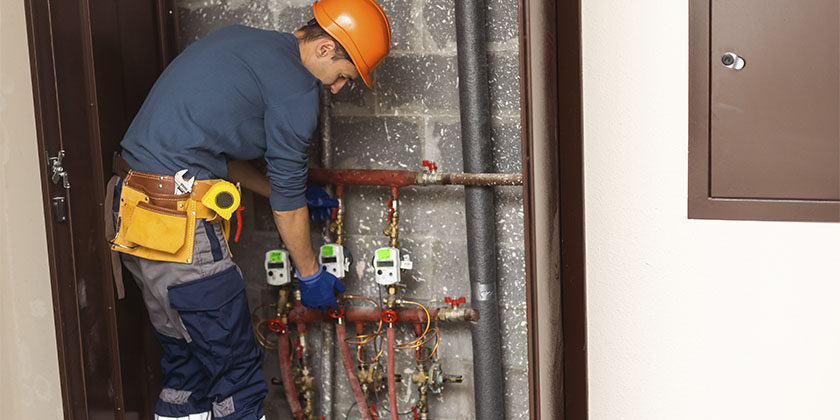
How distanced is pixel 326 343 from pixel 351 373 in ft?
0.41

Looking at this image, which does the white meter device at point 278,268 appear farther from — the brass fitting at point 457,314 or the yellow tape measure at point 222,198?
the brass fitting at point 457,314

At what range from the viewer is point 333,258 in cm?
229

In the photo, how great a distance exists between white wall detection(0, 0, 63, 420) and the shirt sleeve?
1.98ft

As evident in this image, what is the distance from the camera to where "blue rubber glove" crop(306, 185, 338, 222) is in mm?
2283

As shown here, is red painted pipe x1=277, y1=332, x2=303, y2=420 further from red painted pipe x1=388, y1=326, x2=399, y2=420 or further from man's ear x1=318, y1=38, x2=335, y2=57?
man's ear x1=318, y1=38, x2=335, y2=57

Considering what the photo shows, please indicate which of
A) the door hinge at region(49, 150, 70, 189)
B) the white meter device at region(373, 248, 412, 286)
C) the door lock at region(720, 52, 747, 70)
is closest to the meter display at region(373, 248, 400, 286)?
the white meter device at region(373, 248, 412, 286)

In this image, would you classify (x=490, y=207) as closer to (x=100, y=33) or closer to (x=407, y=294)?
(x=407, y=294)

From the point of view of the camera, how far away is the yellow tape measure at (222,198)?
199 cm

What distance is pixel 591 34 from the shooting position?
78.8 inches

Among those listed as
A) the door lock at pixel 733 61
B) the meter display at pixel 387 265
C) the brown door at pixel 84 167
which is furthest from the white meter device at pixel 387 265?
the door lock at pixel 733 61

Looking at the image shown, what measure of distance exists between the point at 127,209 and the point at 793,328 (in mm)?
1684

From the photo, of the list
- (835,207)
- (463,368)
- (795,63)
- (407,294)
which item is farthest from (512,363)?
(795,63)

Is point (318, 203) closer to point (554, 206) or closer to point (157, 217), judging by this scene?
point (157, 217)

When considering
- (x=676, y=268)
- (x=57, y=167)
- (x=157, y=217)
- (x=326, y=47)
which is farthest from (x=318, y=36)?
(x=676, y=268)
